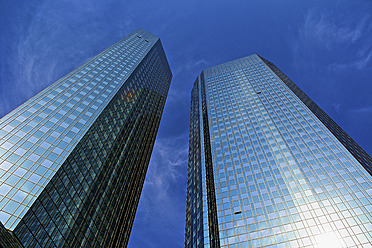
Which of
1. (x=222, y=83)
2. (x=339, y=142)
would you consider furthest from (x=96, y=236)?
(x=222, y=83)

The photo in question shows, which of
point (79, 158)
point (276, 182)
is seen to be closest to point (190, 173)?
point (276, 182)

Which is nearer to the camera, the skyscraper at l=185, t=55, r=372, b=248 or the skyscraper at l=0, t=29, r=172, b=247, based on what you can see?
the skyscraper at l=0, t=29, r=172, b=247

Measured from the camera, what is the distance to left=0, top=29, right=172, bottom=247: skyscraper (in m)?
41.5

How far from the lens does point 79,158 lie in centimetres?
5609

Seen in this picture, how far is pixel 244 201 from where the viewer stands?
206ft

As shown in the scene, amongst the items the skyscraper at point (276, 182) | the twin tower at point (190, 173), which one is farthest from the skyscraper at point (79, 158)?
the skyscraper at point (276, 182)

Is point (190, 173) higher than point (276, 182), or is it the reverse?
point (190, 173)

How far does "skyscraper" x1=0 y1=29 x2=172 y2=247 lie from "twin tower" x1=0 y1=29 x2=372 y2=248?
0.25 m

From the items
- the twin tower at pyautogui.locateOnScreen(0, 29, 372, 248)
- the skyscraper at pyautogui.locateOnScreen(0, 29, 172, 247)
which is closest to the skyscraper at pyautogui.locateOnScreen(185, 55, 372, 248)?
the twin tower at pyautogui.locateOnScreen(0, 29, 372, 248)

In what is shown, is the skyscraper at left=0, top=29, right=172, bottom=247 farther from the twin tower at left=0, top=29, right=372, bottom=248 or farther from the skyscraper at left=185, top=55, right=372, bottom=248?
the skyscraper at left=185, top=55, right=372, bottom=248

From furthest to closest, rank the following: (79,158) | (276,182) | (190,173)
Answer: (190,173), (276,182), (79,158)

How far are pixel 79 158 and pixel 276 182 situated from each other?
162 feet

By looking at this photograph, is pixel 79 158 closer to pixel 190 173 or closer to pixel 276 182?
pixel 276 182

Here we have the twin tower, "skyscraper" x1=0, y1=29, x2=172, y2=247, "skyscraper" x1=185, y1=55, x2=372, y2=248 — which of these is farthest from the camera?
"skyscraper" x1=185, y1=55, x2=372, y2=248
